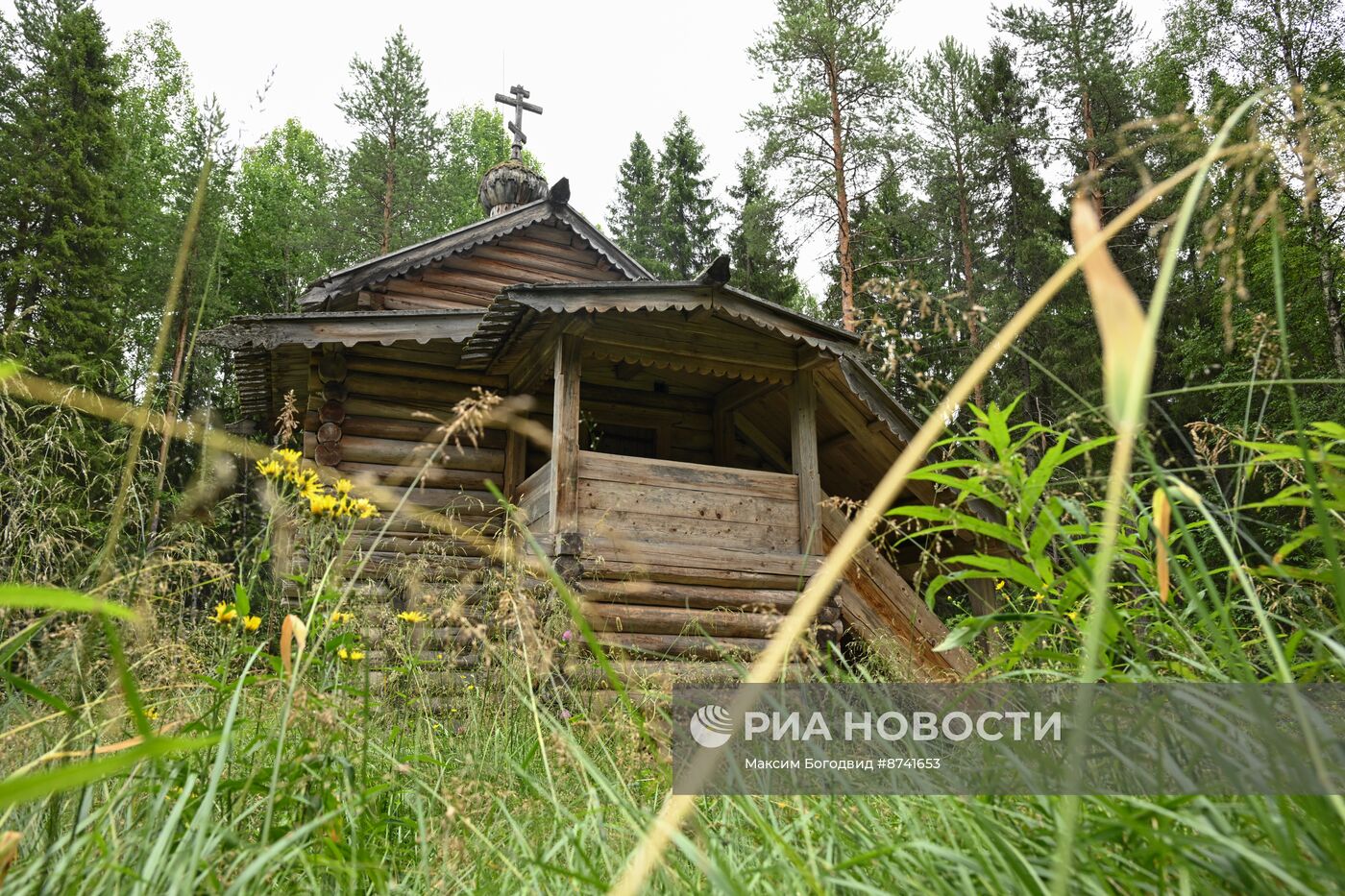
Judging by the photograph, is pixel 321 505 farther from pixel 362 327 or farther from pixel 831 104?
pixel 831 104

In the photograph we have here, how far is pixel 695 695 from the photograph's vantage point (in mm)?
2346

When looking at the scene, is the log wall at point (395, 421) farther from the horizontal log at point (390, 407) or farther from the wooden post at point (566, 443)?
the wooden post at point (566, 443)

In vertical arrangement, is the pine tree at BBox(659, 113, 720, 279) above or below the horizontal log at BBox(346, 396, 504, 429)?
above

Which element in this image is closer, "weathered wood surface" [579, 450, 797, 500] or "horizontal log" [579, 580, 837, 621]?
"horizontal log" [579, 580, 837, 621]

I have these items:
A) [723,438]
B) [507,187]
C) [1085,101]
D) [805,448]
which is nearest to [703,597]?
[805,448]

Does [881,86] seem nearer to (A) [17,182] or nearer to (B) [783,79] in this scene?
(B) [783,79]

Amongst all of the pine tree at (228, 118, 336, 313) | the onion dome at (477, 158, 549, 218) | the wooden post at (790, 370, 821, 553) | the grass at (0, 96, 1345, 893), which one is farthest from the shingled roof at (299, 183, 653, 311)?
the pine tree at (228, 118, 336, 313)

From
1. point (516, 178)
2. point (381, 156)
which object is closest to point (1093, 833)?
point (516, 178)

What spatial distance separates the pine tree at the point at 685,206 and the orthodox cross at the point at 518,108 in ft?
48.9

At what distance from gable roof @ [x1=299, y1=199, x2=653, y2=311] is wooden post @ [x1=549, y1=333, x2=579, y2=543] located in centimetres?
316

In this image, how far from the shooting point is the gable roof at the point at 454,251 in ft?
33.0

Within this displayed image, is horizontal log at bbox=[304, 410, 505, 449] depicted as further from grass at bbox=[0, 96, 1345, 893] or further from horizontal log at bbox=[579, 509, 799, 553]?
grass at bbox=[0, 96, 1345, 893]

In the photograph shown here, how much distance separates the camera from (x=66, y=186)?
15398 millimetres

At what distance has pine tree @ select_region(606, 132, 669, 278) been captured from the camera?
29.2m
